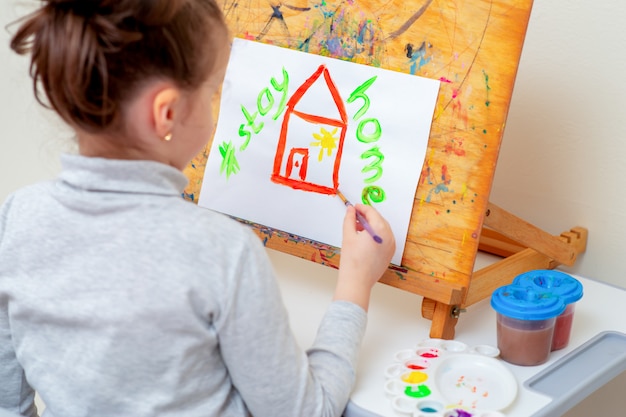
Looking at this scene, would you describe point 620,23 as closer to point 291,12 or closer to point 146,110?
point 291,12

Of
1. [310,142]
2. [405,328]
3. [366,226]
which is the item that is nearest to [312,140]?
[310,142]

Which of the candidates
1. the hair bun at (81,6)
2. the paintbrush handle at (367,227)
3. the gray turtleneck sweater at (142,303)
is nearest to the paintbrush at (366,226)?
the paintbrush handle at (367,227)

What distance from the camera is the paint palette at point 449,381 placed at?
927 mm

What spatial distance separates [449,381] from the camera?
980 mm

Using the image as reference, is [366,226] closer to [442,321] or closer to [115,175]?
[442,321]

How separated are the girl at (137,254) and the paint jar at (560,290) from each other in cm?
36

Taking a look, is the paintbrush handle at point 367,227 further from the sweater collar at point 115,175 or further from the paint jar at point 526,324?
the sweater collar at point 115,175

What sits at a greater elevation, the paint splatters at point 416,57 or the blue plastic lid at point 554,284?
the paint splatters at point 416,57

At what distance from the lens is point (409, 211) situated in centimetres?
113

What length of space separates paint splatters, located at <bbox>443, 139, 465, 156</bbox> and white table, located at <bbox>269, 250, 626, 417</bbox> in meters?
0.25

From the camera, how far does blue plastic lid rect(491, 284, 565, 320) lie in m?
1.01

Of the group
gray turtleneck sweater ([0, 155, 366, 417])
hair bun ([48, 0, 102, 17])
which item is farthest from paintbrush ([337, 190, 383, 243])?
hair bun ([48, 0, 102, 17])

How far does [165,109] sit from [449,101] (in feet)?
1.45

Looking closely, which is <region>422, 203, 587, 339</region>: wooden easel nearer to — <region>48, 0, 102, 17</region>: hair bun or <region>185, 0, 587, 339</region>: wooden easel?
<region>185, 0, 587, 339</region>: wooden easel
